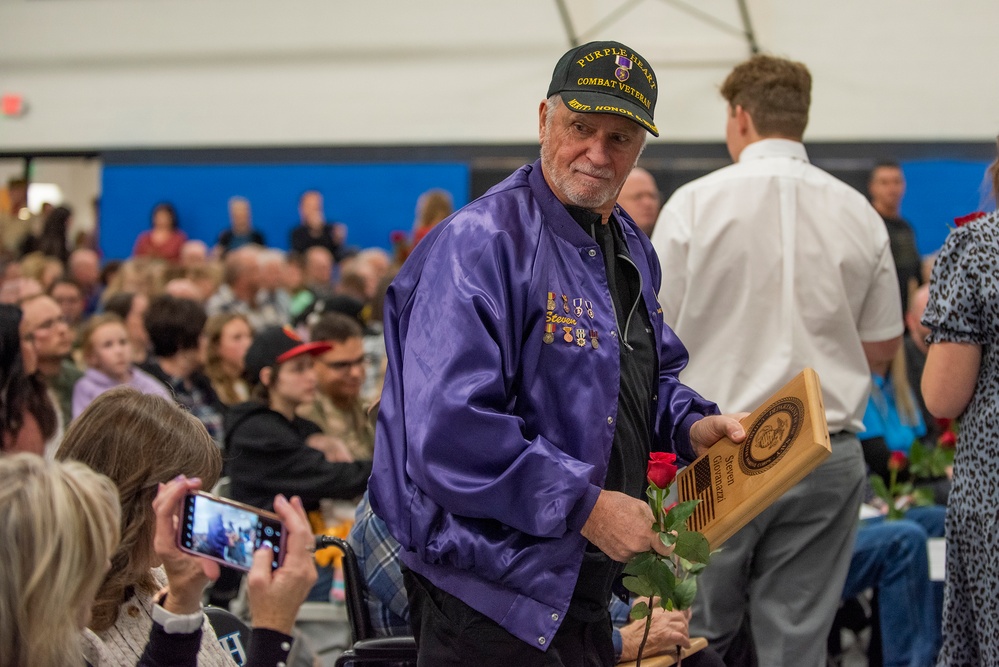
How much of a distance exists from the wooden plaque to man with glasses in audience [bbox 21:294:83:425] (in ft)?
11.9

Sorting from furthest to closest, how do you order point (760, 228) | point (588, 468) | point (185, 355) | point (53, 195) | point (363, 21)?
point (53, 195) → point (363, 21) → point (185, 355) → point (760, 228) → point (588, 468)

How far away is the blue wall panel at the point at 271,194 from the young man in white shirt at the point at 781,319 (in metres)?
8.34

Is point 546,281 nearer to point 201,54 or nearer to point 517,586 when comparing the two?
point 517,586

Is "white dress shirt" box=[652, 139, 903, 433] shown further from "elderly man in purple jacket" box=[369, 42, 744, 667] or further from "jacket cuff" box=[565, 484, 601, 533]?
"jacket cuff" box=[565, 484, 601, 533]

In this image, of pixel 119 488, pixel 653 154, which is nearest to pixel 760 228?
pixel 119 488

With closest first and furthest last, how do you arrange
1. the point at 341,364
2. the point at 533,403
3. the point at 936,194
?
the point at 533,403 < the point at 341,364 < the point at 936,194

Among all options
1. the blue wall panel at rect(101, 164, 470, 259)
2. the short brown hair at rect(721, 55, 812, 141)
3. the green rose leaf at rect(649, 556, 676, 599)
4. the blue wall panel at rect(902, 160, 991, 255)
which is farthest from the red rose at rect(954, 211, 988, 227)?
the blue wall panel at rect(101, 164, 470, 259)

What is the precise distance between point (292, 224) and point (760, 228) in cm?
976

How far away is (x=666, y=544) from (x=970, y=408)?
4.02 ft

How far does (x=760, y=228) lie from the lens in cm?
332

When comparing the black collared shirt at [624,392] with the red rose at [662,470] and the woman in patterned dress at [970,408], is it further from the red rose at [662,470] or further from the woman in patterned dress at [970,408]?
the woman in patterned dress at [970,408]

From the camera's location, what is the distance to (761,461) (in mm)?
2123

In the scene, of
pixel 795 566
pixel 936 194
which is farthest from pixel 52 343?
pixel 936 194

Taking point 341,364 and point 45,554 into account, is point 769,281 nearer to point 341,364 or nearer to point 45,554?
point 341,364
